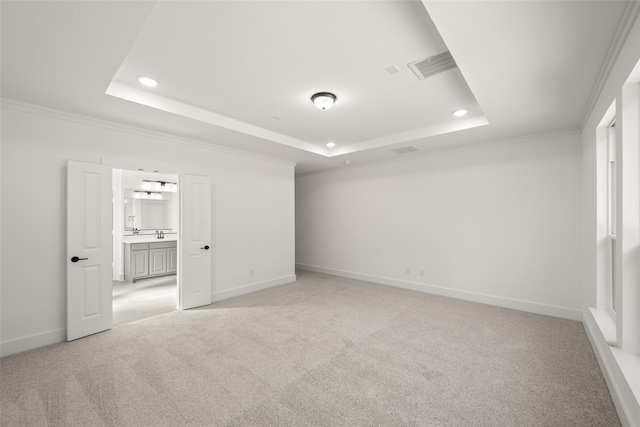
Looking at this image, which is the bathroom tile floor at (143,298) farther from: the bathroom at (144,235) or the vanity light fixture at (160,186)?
the vanity light fixture at (160,186)

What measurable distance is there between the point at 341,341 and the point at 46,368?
2.89 metres

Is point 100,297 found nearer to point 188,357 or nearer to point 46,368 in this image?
point 46,368

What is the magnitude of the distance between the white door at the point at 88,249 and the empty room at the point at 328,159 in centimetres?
3

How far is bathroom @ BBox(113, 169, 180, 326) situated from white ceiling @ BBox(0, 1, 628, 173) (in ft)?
10.7

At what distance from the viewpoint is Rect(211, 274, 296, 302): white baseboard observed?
4761 mm

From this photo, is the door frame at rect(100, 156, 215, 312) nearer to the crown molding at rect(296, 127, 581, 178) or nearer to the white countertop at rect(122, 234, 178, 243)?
the white countertop at rect(122, 234, 178, 243)

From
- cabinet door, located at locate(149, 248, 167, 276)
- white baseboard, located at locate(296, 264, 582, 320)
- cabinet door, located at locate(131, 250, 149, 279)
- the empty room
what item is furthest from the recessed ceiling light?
white baseboard, located at locate(296, 264, 582, 320)

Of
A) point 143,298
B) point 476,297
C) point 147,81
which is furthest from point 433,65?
point 143,298

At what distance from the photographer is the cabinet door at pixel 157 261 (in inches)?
246

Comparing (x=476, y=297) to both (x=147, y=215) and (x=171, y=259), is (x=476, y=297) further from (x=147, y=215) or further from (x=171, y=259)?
(x=147, y=215)

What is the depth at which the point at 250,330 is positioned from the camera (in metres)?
3.49

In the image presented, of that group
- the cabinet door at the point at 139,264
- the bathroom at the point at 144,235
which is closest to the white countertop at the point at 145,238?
the bathroom at the point at 144,235

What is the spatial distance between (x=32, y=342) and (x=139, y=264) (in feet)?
10.3

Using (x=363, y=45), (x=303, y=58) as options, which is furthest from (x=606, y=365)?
(x=303, y=58)
